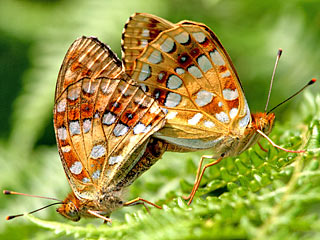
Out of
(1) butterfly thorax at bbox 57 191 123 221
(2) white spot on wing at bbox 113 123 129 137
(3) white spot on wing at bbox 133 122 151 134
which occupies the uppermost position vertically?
(2) white spot on wing at bbox 113 123 129 137

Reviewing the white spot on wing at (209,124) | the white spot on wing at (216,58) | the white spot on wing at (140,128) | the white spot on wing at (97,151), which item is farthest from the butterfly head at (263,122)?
the white spot on wing at (97,151)

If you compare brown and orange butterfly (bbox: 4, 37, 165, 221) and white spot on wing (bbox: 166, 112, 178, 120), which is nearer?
brown and orange butterfly (bbox: 4, 37, 165, 221)

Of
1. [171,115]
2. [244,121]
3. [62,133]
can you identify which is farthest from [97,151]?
[244,121]

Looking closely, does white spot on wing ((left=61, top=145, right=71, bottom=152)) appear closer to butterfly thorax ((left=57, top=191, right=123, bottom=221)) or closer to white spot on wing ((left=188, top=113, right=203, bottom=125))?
butterfly thorax ((left=57, top=191, right=123, bottom=221))

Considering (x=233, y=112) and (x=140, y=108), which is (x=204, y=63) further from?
(x=140, y=108)

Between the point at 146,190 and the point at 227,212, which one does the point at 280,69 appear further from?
the point at 227,212

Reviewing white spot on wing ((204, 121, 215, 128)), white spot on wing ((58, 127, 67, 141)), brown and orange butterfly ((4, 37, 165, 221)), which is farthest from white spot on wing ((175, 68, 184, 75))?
white spot on wing ((58, 127, 67, 141))
